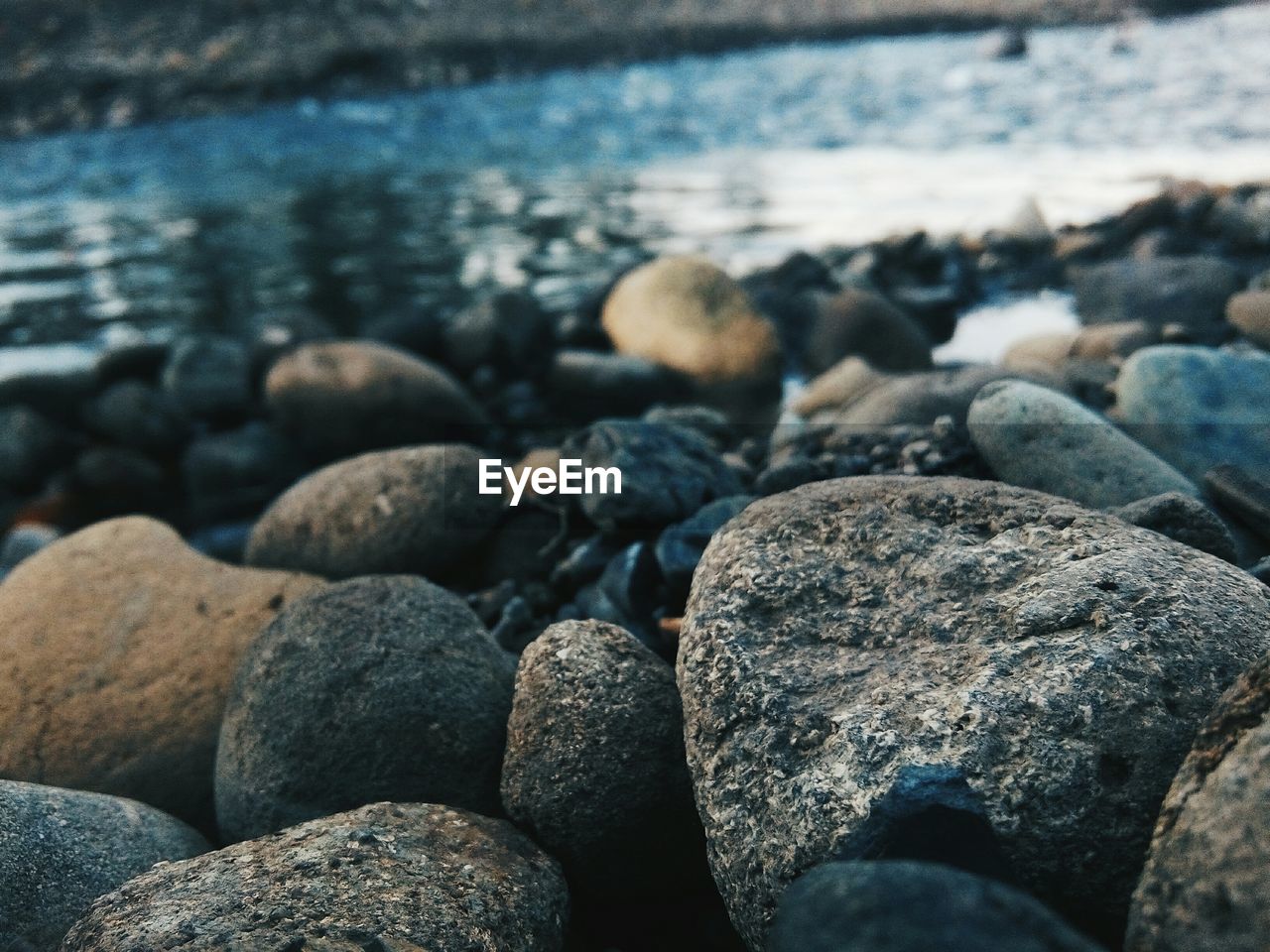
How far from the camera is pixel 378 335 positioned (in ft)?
25.2

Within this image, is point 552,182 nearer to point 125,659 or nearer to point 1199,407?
point 1199,407

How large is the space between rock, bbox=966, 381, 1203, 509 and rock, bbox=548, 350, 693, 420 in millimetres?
3486

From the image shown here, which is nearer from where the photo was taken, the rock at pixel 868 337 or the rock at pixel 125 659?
the rock at pixel 125 659

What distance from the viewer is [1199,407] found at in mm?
3889

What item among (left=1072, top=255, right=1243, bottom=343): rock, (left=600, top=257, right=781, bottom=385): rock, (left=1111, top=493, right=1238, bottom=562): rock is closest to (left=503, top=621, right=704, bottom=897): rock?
(left=1111, top=493, right=1238, bottom=562): rock

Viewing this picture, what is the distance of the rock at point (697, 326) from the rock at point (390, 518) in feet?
10.1

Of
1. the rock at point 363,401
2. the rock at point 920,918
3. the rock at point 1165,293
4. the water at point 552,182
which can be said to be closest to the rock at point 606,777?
the rock at point 920,918

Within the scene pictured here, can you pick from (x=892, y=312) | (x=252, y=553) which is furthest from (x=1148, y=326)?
(x=252, y=553)

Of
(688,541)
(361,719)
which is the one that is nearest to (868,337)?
(688,541)

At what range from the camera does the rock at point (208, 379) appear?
7.15m

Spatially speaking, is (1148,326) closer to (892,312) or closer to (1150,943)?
(892,312)

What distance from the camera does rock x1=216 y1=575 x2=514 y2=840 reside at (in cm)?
256

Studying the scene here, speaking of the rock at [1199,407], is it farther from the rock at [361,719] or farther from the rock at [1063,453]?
the rock at [361,719]

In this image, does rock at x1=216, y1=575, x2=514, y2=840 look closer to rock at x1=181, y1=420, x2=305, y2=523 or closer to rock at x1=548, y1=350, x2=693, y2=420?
rock at x1=181, y1=420, x2=305, y2=523
